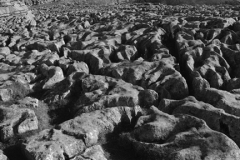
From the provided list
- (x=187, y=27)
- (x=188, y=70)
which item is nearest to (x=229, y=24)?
(x=187, y=27)

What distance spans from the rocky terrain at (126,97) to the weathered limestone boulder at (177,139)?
67 millimetres

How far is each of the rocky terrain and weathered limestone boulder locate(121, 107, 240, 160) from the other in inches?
2.6

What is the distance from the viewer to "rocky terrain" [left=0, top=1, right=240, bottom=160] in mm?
17703

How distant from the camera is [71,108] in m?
25.7

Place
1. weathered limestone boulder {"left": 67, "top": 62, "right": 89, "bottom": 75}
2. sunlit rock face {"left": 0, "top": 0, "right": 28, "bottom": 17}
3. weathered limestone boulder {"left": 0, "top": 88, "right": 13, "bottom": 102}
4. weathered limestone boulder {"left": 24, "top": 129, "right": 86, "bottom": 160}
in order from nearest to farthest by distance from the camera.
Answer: weathered limestone boulder {"left": 24, "top": 129, "right": 86, "bottom": 160} < weathered limestone boulder {"left": 0, "top": 88, "right": 13, "bottom": 102} < weathered limestone boulder {"left": 67, "top": 62, "right": 89, "bottom": 75} < sunlit rock face {"left": 0, "top": 0, "right": 28, "bottom": 17}

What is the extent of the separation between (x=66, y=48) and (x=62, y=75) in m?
10.6

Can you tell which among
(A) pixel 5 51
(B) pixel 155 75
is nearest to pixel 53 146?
(B) pixel 155 75

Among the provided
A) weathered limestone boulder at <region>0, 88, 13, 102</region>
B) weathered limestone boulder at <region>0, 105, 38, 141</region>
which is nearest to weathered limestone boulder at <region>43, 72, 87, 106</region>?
weathered limestone boulder at <region>0, 88, 13, 102</region>

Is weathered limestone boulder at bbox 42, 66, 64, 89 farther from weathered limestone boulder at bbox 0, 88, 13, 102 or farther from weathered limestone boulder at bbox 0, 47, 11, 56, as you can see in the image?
weathered limestone boulder at bbox 0, 47, 11, 56

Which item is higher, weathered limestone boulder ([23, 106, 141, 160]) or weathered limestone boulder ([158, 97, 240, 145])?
weathered limestone boulder ([158, 97, 240, 145])

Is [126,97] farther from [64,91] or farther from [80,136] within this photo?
[64,91]

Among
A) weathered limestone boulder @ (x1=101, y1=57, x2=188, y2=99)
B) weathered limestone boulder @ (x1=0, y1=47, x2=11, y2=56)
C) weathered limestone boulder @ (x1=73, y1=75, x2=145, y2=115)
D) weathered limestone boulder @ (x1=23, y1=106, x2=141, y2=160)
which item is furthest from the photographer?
weathered limestone boulder @ (x1=0, y1=47, x2=11, y2=56)

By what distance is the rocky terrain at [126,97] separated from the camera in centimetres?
1770

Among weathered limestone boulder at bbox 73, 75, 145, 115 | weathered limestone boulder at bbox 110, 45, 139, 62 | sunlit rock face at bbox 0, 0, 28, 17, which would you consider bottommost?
weathered limestone boulder at bbox 73, 75, 145, 115
